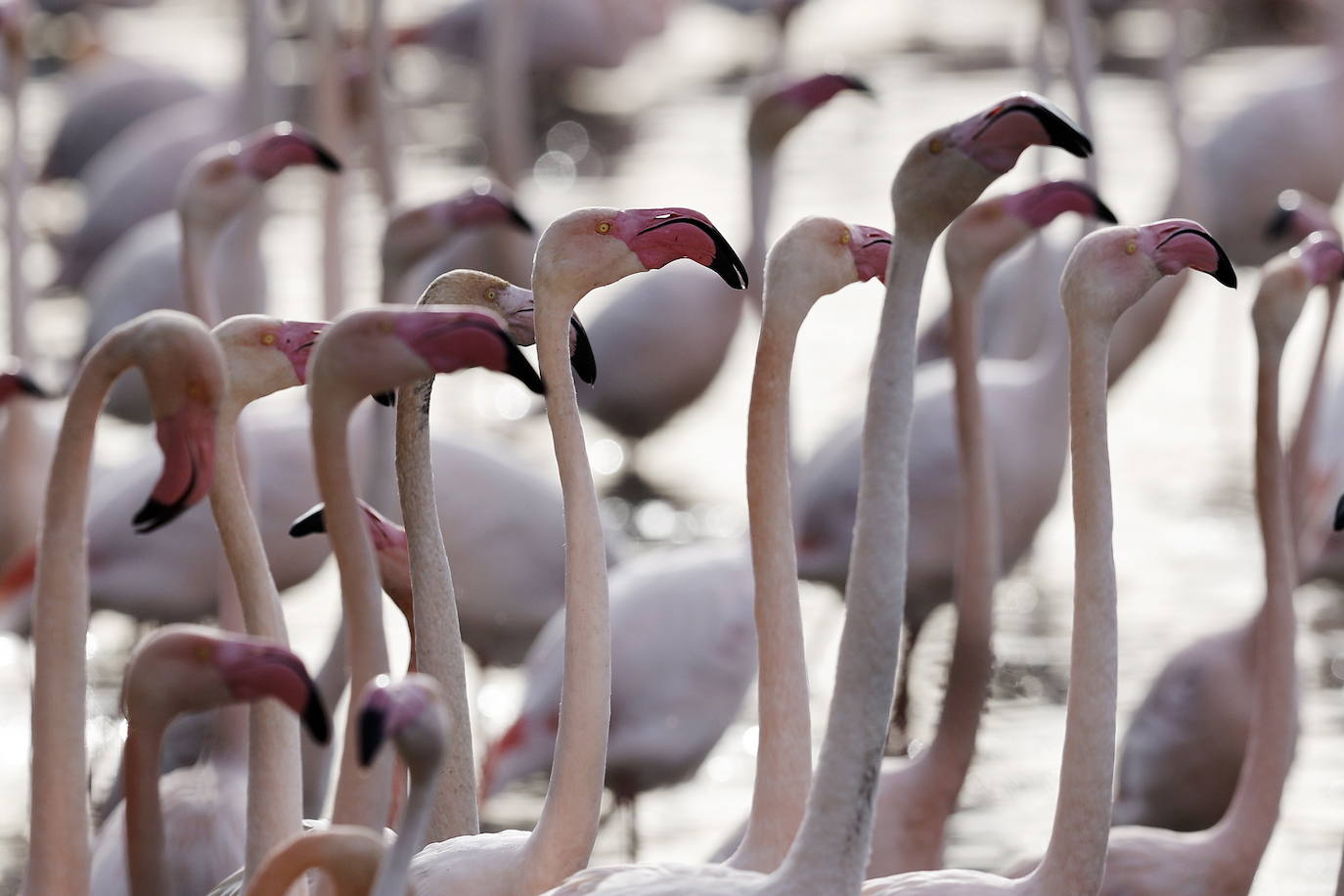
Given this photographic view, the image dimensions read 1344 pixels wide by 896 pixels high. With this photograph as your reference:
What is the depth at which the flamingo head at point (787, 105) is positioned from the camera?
5.38 m

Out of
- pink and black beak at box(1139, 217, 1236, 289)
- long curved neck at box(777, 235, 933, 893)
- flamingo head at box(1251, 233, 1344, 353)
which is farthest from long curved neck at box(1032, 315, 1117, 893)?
flamingo head at box(1251, 233, 1344, 353)

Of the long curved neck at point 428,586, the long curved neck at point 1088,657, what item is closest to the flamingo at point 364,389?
the long curved neck at point 428,586

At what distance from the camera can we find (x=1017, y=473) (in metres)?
5.91

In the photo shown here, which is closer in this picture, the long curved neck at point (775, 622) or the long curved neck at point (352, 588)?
the long curved neck at point (352, 588)

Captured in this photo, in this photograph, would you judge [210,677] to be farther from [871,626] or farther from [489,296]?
[489,296]

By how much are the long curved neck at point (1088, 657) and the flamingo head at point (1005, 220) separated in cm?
103

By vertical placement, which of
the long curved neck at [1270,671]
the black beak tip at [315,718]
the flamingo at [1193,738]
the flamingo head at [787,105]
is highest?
the flamingo head at [787,105]

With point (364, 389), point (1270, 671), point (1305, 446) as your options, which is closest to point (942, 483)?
point (1305, 446)

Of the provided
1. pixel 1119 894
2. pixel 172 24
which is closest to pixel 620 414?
pixel 1119 894

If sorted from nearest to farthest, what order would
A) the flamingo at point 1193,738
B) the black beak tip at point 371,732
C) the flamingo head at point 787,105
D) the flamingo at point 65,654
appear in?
the black beak tip at point 371,732, the flamingo at point 65,654, the flamingo at point 1193,738, the flamingo head at point 787,105

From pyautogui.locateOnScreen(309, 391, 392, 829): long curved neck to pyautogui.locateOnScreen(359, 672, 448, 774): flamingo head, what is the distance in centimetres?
43

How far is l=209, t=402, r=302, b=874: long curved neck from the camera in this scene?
10.2 feet

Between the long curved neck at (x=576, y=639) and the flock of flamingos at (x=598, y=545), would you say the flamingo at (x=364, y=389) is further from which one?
the long curved neck at (x=576, y=639)

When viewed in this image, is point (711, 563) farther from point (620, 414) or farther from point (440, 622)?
point (620, 414)
